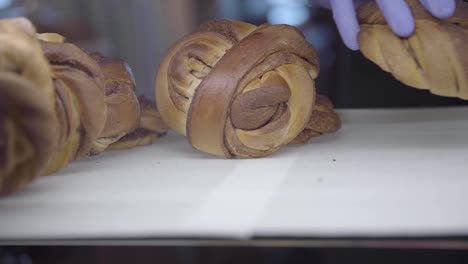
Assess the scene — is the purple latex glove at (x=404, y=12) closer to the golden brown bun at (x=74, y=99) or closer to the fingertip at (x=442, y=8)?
the fingertip at (x=442, y=8)

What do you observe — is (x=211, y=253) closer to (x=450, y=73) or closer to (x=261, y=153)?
(x=261, y=153)

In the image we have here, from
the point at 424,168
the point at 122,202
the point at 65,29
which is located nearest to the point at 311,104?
the point at 424,168

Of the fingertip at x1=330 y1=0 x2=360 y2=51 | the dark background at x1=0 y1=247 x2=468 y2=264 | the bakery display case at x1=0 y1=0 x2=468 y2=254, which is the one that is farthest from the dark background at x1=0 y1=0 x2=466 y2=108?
the dark background at x1=0 y1=247 x2=468 y2=264

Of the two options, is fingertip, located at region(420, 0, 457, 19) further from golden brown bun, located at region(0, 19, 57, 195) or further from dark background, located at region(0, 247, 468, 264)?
golden brown bun, located at region(0, 19, 57, 195)

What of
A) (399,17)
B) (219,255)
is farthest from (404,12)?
(219,255)

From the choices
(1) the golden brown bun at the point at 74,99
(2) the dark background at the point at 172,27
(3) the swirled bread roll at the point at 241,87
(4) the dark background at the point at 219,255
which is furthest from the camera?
(2) the dark background at the point at 172,27

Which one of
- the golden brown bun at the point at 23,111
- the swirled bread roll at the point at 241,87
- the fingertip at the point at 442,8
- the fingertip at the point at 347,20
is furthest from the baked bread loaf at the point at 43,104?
the fingertip at the point at 442,8
